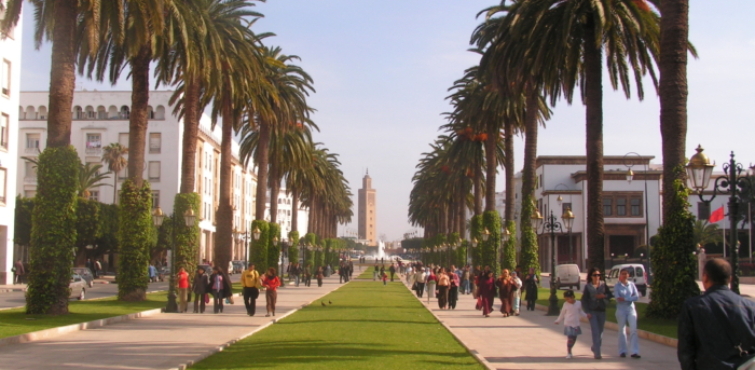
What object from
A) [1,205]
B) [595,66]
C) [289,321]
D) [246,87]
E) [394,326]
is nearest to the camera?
[394,326]

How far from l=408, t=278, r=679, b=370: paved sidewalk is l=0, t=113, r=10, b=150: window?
32.4 metres

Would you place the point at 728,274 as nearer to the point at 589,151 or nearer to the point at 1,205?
the point at 589,151

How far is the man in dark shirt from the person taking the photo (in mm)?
6246

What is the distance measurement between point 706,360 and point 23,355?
13.0 meters

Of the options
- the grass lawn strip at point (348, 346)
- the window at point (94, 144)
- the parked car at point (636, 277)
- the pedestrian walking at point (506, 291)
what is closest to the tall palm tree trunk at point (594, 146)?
the pedestrian walking at point (506, 291)

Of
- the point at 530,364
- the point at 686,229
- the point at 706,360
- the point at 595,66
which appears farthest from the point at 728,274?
the point at 595,66

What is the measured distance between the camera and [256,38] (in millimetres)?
39625

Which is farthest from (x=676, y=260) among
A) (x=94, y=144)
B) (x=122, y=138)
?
(x=94, y=144)

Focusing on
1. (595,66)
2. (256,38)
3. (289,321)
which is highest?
(256,38)

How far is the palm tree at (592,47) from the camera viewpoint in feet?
87.2

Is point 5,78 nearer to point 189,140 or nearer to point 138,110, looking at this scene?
point 189,140

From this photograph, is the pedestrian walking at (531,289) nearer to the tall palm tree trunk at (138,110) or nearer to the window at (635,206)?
the tall palm tree trunk at (138,110)

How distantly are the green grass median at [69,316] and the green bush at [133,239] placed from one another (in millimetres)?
715

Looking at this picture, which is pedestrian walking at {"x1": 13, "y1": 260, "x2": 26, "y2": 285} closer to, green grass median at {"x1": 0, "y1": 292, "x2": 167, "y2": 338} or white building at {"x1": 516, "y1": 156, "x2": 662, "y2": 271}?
green grass median at {"x1": 0, "y1": 292, "x2": 167, "y2": 338}
